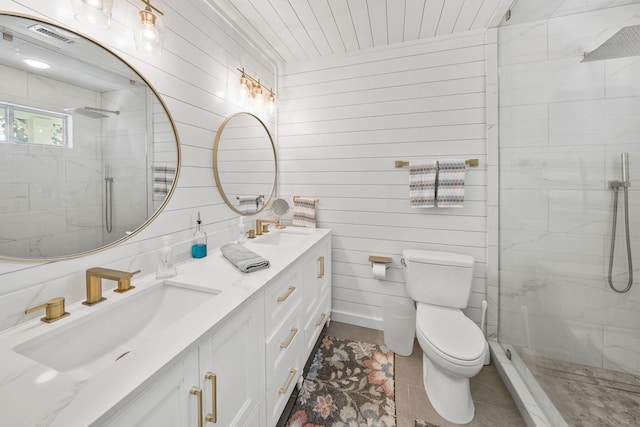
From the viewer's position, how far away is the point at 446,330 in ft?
5.19

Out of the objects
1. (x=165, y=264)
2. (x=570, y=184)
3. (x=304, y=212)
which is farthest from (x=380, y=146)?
(x=165, y=264)

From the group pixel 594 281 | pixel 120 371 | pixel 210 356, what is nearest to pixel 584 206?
pixel 594 281

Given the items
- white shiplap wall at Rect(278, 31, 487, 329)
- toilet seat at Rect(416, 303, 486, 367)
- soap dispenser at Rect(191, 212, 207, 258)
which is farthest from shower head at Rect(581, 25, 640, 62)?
soap dispenser at Rect(191, 212, 207, 258)

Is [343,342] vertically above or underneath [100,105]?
underneath

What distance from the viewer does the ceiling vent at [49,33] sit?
2.76 feet

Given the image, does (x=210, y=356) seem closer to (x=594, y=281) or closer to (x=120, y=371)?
(x=120, y=371)

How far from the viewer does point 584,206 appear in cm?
117

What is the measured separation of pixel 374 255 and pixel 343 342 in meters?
0.77

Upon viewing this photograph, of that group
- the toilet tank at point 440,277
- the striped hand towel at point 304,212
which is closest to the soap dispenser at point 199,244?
the striped hand towel at point 304,212

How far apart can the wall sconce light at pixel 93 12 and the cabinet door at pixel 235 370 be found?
1.19 metres

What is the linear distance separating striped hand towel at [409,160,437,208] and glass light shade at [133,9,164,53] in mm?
1773

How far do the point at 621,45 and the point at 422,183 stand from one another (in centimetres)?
117

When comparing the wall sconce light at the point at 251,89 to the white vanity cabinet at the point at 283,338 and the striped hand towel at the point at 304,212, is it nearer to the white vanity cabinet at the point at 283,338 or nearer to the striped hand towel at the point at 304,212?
the striped hand towel at the point at 304,212

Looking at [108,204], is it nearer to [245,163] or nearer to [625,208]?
[245,163]
